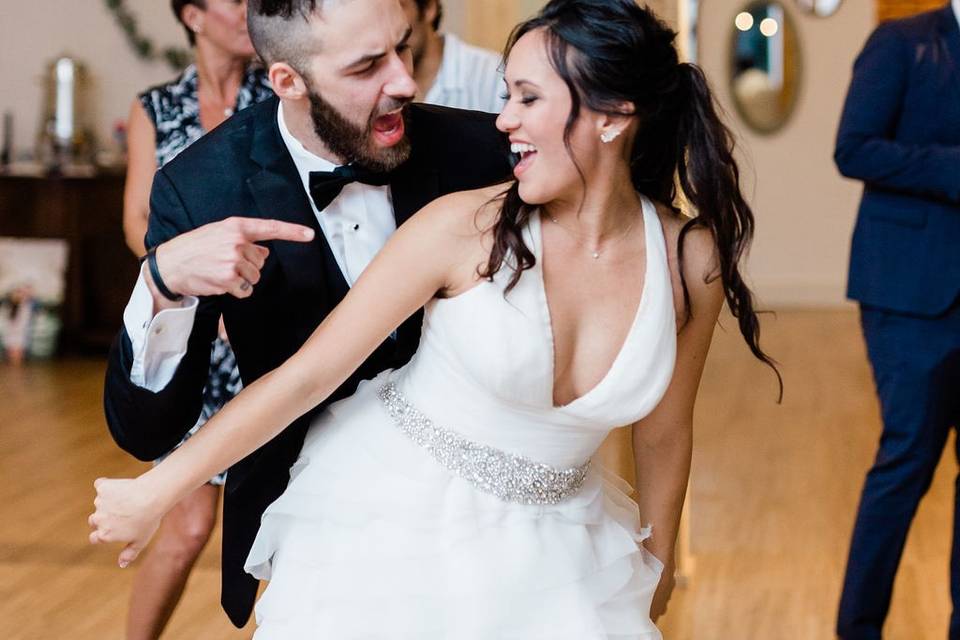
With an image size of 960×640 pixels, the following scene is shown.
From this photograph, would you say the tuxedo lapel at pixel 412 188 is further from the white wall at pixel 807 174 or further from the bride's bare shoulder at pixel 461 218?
the white wall at pixel 807 174

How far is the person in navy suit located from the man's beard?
143cm

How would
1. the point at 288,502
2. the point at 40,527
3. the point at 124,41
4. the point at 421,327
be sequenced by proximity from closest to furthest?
the point at 288,502, the point at 421,327, the point at 40,527, the point at 124,41

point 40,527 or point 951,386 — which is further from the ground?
point 951,386

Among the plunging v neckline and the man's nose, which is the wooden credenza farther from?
the plunging v neckline

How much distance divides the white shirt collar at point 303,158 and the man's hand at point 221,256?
313 millimetres

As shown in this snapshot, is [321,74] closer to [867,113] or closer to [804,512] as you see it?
[867,113]

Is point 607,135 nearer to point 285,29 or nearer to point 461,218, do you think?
point 461,218

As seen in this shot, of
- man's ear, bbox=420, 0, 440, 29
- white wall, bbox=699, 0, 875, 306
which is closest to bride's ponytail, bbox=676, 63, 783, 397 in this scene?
man's ear, bbox=420, 0, 440, 29

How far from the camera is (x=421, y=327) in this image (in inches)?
86.6

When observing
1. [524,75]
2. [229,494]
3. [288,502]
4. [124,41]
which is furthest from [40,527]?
[124,41]

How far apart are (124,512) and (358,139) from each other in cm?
67

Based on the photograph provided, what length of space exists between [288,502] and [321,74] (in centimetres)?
65

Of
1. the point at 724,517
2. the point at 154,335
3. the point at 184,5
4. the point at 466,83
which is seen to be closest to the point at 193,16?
the point at 184,5

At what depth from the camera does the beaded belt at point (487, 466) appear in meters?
2.00
